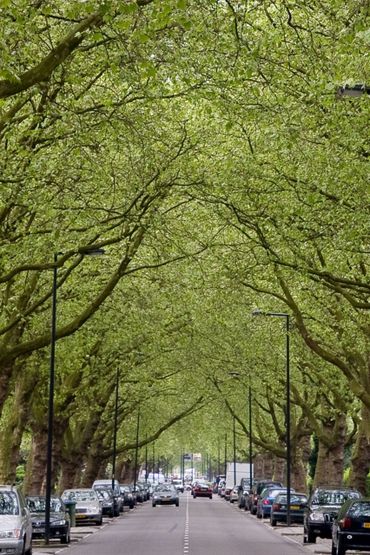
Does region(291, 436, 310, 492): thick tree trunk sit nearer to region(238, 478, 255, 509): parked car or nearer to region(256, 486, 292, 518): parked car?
region(256, 486, 292, 518): parked car

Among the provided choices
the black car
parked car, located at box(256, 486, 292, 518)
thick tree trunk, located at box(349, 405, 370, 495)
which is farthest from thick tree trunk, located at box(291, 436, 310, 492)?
the black car

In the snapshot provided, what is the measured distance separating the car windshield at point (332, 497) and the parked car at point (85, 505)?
13449 mm

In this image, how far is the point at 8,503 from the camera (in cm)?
2508

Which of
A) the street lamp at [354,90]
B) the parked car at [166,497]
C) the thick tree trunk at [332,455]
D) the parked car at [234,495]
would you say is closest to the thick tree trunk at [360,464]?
the thick tree trunk at [332,455]

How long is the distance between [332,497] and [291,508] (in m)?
11.7

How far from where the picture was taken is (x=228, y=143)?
93.1 feet

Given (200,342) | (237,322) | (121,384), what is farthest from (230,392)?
(237,322)

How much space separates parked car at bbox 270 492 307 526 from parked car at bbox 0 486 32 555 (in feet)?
76.3

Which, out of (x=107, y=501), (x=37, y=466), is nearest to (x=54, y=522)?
(x=37, y=466)

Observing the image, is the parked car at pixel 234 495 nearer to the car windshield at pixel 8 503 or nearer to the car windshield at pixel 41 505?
the car windshield at pixel 41 505

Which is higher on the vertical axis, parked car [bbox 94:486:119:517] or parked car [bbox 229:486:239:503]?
parked car [bbox 229:486:239:503]

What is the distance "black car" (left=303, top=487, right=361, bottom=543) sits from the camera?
34375mm

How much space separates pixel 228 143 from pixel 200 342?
1043 inches

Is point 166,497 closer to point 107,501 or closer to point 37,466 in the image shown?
point 107,501
